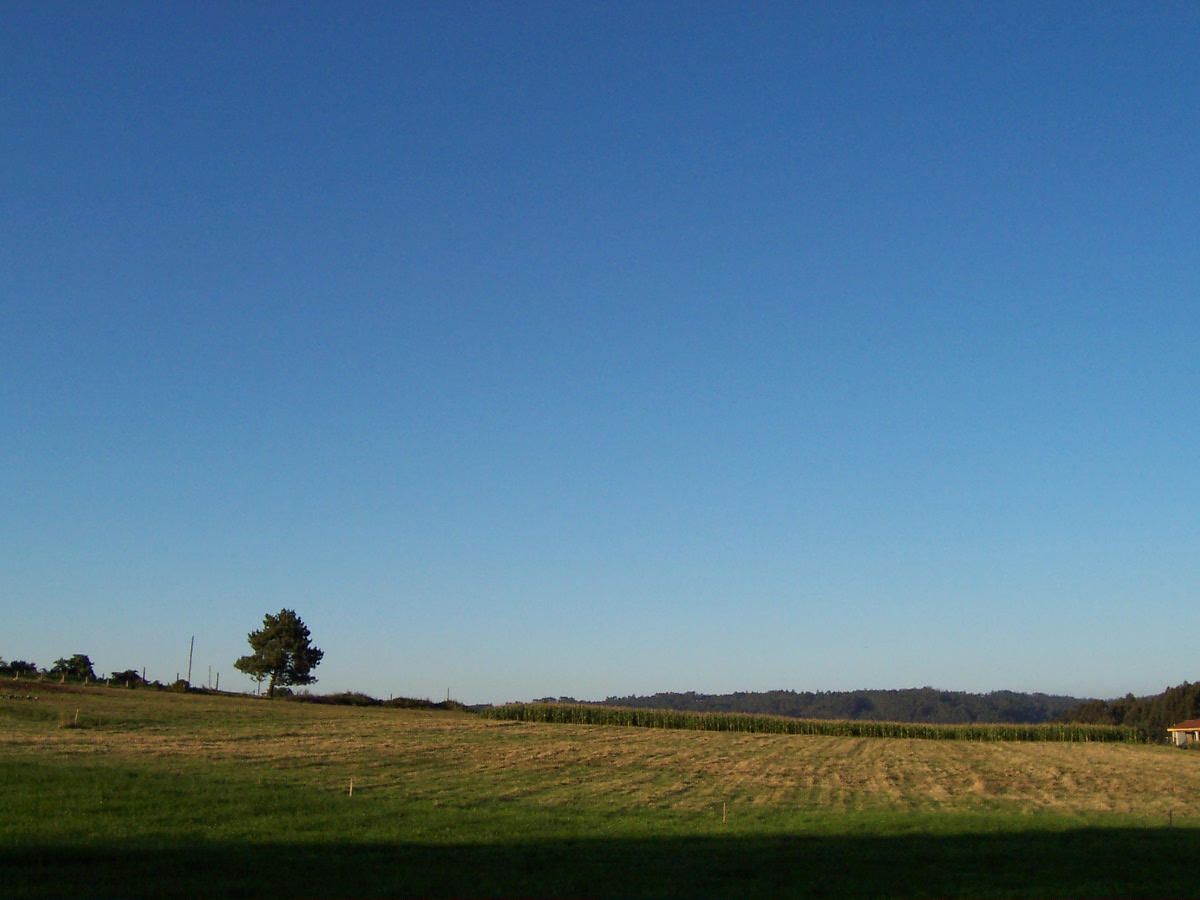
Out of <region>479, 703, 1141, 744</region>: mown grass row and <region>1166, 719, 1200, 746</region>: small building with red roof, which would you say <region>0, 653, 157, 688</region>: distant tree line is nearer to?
<region>479, 703, 1141, 744</region>: mown grass row

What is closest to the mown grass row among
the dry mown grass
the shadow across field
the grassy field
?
the dry mown grass

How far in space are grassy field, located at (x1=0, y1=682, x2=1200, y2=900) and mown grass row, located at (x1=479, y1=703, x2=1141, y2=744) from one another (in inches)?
1211

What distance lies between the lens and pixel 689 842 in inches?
1158

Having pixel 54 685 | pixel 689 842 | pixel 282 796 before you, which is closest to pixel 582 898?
pixel 689 842

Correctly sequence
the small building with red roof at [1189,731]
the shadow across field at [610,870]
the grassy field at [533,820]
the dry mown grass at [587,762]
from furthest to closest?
the small building with red roof at [1189,731]
the dry mown grass at [587,762]
the grassy field at [533,820]
the shadow across field at [610,870]

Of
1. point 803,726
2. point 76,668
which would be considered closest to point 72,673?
point 76,668

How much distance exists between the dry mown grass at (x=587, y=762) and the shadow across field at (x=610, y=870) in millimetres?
9450

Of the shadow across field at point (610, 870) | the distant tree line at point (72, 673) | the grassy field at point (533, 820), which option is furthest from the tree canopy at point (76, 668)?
the shadow across field at point (610, 870)

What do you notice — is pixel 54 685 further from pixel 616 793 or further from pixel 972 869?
pixel 972 869

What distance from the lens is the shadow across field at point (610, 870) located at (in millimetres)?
21469

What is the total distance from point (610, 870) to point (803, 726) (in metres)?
74.8

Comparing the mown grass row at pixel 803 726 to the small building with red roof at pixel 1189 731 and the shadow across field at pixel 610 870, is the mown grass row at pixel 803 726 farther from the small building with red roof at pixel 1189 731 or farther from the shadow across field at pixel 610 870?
the shadow across field at pixel 610 870

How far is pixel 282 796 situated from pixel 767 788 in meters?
21.6

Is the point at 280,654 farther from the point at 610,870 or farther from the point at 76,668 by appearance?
the point at 610,870
